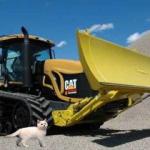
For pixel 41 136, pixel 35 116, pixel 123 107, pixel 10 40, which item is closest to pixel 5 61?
pixel 10 40

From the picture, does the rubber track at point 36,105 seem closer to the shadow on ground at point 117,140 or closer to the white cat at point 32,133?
the shadow on ground at point 117,140

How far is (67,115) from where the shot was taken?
42.9ft

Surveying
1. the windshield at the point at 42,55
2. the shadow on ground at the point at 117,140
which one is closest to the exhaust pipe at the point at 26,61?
the windshield at the point at 42,55

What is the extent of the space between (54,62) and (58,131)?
6.47 ft

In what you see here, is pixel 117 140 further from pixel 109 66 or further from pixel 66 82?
pixel 66 82

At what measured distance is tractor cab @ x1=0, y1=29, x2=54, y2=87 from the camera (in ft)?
46.4

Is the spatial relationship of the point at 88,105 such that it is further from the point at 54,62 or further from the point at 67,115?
the point at 54,62

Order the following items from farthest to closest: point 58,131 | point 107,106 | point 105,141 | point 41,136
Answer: point 58,131 → point 107,106 → point 105,141 → point 41,136

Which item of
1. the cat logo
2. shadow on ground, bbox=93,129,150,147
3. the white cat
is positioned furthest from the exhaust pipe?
the white cat

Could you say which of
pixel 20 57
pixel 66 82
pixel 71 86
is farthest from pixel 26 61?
pixel 71 86

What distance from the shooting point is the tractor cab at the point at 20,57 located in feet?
46.4

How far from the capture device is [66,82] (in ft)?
45.8

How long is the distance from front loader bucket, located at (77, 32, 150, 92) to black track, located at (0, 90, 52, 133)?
1.95 m

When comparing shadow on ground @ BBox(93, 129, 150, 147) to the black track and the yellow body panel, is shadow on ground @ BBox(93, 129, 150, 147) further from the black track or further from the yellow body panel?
the yellow body panel
